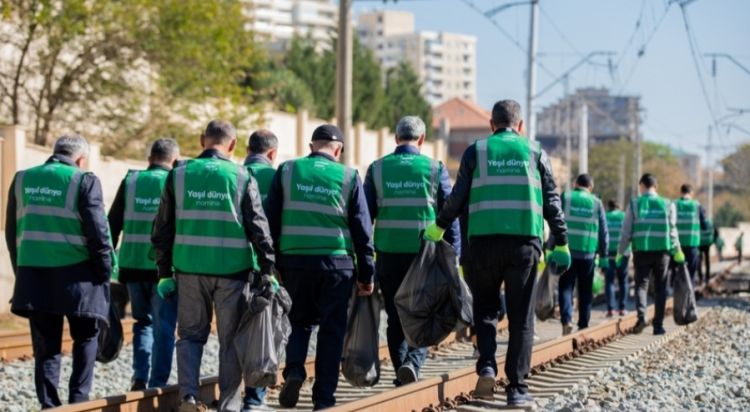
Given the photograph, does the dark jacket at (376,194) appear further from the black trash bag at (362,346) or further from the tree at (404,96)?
the tree at (404,96)

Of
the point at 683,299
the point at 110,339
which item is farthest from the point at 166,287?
the point at 683,299

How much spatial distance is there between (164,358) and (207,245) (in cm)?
192

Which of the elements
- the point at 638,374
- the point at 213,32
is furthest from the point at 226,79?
the point at 638,374

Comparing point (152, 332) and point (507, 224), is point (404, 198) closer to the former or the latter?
point (507, 224)

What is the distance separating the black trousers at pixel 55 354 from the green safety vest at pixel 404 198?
2.46 meters

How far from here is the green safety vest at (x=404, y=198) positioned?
35.4 feet

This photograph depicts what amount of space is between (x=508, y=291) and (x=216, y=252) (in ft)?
7.27

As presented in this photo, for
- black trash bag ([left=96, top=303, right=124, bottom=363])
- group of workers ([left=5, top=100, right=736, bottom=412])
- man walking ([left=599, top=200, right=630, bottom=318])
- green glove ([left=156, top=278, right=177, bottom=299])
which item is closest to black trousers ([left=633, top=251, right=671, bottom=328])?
man walking ([left=599, top=200, right=630, bottom=318])

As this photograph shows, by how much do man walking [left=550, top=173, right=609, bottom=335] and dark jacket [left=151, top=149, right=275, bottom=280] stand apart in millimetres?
8246

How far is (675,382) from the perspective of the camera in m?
11.9

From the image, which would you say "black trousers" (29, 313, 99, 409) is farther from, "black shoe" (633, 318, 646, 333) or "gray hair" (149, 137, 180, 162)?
"black shoe" (633, 318, 646, 333)

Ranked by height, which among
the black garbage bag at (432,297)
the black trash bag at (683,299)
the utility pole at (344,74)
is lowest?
the black trash bag at (683,299)

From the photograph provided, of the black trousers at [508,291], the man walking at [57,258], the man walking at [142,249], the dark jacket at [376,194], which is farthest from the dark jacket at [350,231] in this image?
the man walking at [142,249]

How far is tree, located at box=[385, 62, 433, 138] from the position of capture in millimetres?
78562
